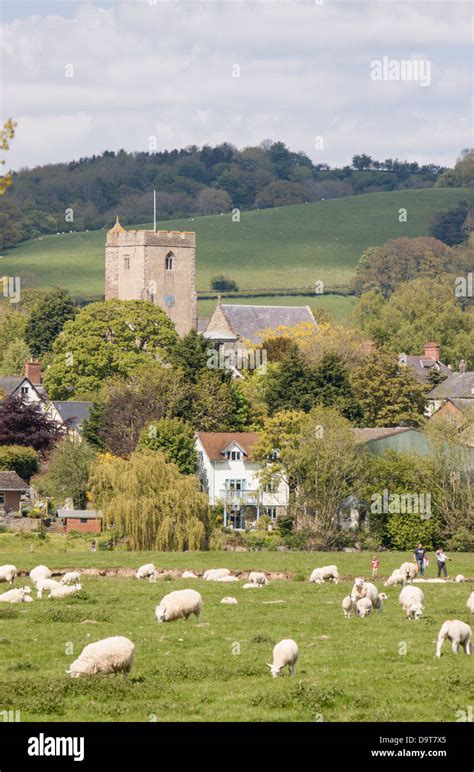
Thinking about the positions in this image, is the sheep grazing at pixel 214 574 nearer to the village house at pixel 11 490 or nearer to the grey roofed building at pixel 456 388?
the village house at pixel 11 490

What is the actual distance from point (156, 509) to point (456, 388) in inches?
2240

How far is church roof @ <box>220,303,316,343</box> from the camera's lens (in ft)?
497

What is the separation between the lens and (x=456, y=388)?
126062 mm

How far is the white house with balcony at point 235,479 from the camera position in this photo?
92.4 meters

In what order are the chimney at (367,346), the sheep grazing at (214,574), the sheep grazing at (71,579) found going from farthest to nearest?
the chimney at (367,346) < the sheep grazing at (214,574) < the sheep grazing at (71,579)

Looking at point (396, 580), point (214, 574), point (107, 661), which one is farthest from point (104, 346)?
point (107, 661)

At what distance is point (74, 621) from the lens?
39094 millimetres

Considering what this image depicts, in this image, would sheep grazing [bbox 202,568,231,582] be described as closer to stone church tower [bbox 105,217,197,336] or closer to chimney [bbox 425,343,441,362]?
chimney [bbox 425,343,441,362]

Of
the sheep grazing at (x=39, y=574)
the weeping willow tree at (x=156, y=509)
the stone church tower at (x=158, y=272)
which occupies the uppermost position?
the stone church tower at (x=158, y=272)

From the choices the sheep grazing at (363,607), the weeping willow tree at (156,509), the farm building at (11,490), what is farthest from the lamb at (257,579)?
the farm building at (11,490)

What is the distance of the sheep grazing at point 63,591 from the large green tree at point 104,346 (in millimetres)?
73171

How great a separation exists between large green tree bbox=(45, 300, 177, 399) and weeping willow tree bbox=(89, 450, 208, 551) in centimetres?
4374

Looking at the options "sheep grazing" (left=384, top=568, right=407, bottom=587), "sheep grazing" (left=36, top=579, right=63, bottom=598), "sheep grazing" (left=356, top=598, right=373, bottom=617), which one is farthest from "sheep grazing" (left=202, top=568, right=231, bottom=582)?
"sheep grazing" (left=356, top=598, right=373, bottom=617)

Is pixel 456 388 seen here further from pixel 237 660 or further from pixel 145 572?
pixel 237 660
